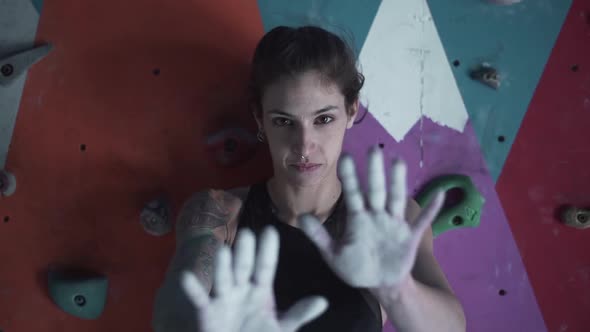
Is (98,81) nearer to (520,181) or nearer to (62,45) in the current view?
(62,45)

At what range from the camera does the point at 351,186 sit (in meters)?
0.76

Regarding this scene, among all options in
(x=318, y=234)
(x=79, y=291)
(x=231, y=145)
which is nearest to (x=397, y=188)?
(x=318, y=234)

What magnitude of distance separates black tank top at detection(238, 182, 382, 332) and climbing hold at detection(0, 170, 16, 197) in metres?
0.62

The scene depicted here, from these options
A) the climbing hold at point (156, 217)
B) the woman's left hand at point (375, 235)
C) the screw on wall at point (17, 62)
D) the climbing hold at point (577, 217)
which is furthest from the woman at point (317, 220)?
the screw on wall at point (17, 62)

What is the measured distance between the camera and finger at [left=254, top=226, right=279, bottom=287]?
734mm

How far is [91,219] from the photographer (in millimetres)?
1143

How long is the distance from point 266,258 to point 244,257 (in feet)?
0.13

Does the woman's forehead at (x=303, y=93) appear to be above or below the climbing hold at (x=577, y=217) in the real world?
above

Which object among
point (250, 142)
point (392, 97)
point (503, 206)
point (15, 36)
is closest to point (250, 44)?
point (250, 142)

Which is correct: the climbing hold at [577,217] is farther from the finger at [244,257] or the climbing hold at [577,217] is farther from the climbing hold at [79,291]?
the climbing hold at [79,291]

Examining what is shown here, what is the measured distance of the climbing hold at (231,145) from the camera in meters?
1.09

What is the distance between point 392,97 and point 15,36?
952mm

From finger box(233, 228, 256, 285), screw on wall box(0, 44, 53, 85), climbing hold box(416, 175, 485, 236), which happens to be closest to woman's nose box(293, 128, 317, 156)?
finger box(233, 228, 256, 285)

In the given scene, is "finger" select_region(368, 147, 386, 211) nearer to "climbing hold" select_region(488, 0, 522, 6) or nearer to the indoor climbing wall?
the indoor climbing wall
